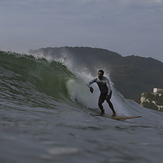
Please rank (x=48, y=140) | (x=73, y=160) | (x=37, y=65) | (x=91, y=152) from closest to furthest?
(x=73, y=160) < (x=91, y=152) < (x=48, y=140) < (x=37, y=65)

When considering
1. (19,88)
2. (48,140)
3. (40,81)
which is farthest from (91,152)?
(40,81)

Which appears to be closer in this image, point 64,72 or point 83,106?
point 83,106

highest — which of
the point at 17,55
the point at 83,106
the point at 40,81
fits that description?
the point at 17,55

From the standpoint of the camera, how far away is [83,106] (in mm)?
10641

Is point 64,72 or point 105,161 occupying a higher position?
point 64,72

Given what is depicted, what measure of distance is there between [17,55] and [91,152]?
11904 mm

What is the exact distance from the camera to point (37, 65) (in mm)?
13906

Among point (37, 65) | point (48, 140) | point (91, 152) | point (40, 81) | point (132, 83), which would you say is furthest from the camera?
point (132, 83)

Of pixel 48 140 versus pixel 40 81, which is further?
pixel 40 81

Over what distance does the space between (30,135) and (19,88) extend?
6095mm

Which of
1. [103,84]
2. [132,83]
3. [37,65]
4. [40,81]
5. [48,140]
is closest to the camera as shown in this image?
[48,140]

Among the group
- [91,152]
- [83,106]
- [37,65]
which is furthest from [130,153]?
[37,65]

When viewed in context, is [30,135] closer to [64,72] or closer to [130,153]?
[130,153]

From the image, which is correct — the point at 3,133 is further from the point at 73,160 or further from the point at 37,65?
the point at 37,65
